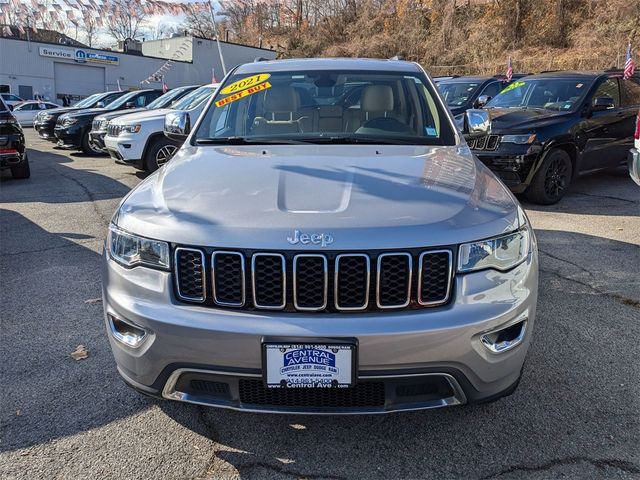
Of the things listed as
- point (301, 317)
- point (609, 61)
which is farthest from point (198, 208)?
point (609, 61)

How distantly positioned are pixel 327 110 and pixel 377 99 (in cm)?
35

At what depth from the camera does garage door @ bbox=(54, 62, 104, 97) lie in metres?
42.9

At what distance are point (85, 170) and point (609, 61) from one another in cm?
2596

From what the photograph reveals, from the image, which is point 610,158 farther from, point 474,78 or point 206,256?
point 206,256

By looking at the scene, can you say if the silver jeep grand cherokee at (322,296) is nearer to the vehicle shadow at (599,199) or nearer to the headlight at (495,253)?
the headlight at (495,253)

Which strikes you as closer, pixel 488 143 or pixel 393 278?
pixel 393 278

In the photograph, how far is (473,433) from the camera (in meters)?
2.55

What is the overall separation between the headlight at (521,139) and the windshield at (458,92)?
3.72m

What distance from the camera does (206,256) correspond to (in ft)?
7.13

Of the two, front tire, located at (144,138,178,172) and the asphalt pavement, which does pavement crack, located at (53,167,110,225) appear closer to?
front tire, located at (144,138,178,172)

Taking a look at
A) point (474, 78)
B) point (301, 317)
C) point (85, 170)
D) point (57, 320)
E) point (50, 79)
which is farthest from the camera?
point (50, 79)

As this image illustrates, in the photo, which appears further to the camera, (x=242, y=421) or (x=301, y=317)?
(x=242, y=421)

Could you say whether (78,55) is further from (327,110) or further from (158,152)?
(327,110)

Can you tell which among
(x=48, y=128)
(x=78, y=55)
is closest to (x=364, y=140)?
(x=48, y=128)
